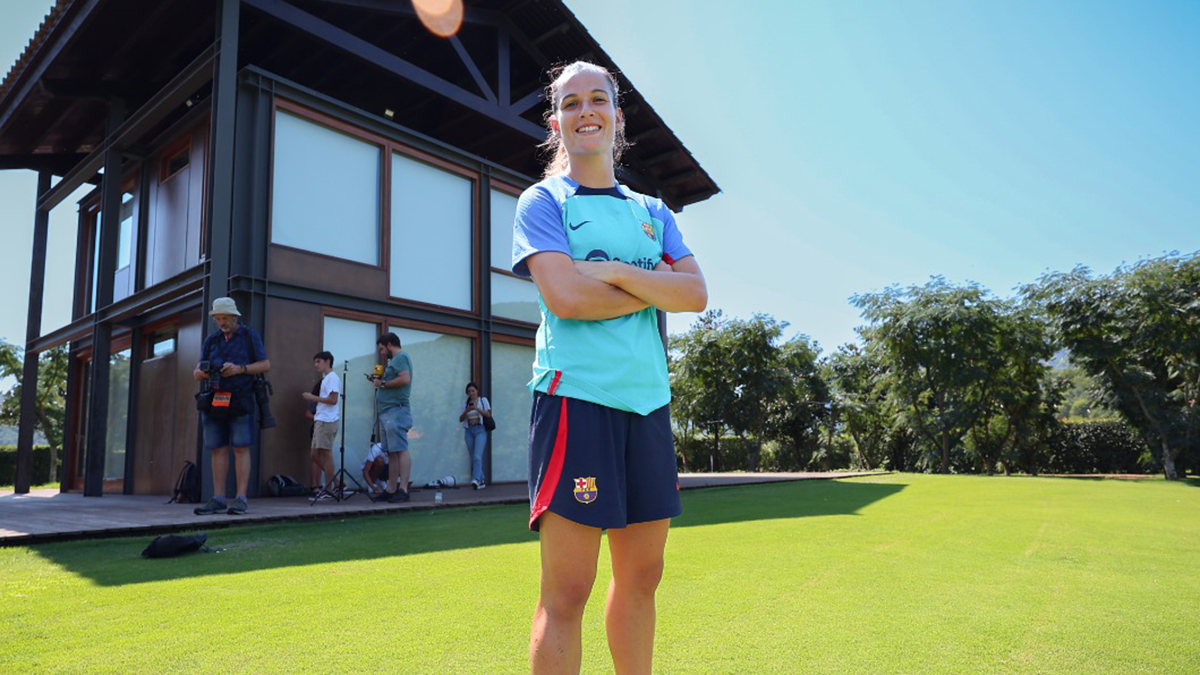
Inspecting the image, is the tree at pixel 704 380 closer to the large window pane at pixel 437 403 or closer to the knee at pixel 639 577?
the large window pane at pixel 437 403

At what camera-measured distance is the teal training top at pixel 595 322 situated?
1341mm

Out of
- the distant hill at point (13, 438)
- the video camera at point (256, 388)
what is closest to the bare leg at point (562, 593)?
the video camera at point (256, 388)

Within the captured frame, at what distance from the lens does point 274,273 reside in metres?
8.07

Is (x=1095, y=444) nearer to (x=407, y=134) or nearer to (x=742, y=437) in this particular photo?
(x=742, y=437)

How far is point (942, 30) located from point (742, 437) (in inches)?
588

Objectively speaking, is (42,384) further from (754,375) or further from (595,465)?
(595,465)

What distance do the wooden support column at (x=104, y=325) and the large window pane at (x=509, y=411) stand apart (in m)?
5.21

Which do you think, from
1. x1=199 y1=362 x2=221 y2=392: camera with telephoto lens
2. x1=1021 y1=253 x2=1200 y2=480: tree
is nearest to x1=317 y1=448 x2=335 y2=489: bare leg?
x1=199 y1=362 x2=221 y2=392: camera with telephoto lens

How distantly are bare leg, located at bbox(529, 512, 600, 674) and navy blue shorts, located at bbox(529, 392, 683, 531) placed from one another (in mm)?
37

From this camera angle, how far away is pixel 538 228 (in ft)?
4.66

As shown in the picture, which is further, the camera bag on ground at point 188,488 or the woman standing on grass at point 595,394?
the camera bag on ground at point 188,488

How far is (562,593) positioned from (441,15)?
11.1 metres

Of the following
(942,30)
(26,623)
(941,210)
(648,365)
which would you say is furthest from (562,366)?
(941,210)

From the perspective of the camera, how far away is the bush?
60.6ft
